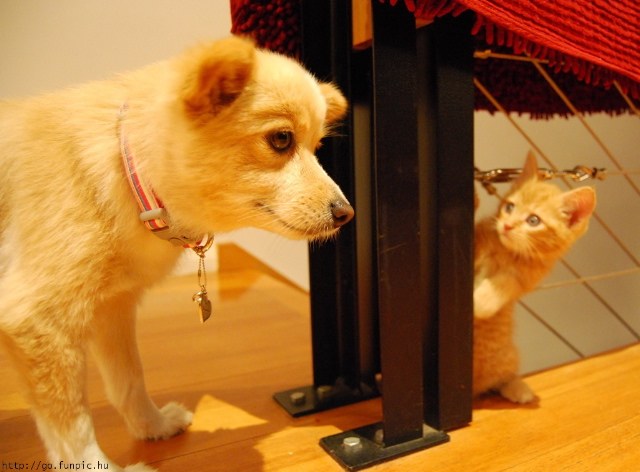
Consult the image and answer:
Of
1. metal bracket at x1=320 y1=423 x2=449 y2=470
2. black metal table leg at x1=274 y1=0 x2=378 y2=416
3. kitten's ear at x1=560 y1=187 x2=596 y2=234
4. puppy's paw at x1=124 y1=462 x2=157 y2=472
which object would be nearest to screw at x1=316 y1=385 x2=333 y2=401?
black metal table leg at x1=274 y1=0 x2=378 y2=416

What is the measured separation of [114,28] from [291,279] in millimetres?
1105

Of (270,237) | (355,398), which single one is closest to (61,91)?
(355,398)

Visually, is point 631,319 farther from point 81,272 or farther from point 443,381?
point 81,272

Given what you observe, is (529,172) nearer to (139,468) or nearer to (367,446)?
(367,446)

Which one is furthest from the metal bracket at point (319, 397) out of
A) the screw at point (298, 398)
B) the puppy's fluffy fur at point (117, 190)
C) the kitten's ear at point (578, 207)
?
the kitten's ear at point (578, 207)

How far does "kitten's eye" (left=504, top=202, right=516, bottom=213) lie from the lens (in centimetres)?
108

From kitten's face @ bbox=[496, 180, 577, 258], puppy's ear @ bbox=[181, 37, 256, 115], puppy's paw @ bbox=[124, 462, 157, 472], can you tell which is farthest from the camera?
kitten's face @ bbox=[496, 180, 577, 258]

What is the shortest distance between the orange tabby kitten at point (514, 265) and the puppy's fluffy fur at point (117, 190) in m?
0.45

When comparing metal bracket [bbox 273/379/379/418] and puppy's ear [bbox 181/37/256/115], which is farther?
metal bracket [bbox 273/379/379/418]

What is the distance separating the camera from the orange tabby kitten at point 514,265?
1017 mm

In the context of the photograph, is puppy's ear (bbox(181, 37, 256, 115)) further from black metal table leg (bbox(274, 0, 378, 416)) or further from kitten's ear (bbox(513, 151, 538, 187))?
kitten's ear (bbox(513, 151, 538, 187))

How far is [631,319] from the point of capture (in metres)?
1.96

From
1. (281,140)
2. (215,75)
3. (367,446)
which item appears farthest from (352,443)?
(215,75)

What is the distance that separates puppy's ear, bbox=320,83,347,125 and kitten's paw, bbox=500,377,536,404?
0.65 meters
